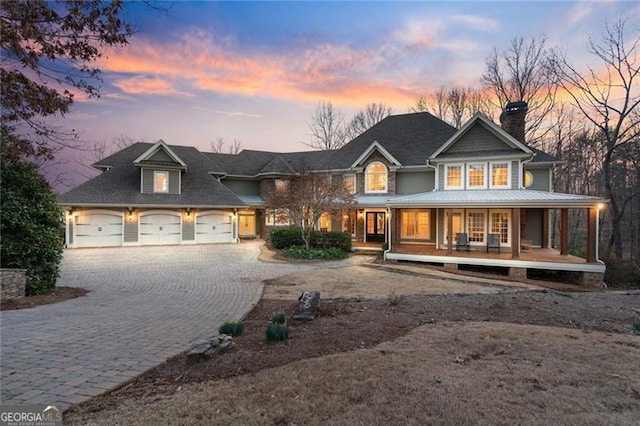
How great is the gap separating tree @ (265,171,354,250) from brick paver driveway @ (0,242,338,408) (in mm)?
4978

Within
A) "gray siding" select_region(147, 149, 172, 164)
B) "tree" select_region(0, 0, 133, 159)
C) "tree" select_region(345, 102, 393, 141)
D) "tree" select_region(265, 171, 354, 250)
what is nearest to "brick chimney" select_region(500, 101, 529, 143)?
"tree" select_region(265, 171, 354, 250)

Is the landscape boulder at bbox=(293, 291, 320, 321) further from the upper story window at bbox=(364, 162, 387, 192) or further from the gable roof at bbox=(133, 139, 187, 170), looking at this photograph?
the gable roof at bbox=(133, 139, 187, 170)

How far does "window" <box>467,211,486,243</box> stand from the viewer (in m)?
16.7

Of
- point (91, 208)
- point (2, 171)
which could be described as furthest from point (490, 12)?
point (91, 208)

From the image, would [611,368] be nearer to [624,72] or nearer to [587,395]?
[587,395]

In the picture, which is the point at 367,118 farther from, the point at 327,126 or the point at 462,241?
the point at 462,241

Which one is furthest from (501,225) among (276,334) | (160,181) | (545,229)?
(160,181)

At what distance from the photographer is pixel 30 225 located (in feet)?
27.8

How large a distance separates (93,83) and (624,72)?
26.9m

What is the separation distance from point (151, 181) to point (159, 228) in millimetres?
3228

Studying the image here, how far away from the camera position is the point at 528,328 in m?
6.02

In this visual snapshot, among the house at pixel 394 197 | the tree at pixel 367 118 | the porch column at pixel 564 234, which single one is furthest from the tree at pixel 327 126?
the porch column at pixel 564 234

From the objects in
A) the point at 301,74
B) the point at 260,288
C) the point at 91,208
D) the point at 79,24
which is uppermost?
the point at 301,74

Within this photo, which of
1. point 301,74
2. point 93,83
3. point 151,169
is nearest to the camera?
point 93,83
